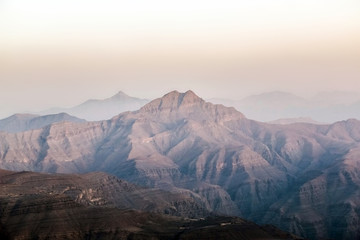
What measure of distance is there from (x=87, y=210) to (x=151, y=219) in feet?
61.9

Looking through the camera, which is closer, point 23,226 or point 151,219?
point 23,226

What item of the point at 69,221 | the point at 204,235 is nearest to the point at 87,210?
the point at 69,221

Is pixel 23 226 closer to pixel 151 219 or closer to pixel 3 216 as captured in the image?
pixel 3 216

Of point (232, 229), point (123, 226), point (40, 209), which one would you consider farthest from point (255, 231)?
point (40, 209)

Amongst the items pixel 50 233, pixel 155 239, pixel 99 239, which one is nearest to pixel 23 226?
pixel 50 233

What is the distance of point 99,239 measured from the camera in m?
172

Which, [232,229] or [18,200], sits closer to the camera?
[232,229]

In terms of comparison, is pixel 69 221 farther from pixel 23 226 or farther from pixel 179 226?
pixel 179 226

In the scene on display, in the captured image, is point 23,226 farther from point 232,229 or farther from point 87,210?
point 232,229

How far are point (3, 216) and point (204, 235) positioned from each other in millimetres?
55167

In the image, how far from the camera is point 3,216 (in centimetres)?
17775

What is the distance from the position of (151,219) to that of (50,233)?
1287 inches

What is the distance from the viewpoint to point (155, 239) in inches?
6732

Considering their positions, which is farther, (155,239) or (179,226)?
(179,226)
